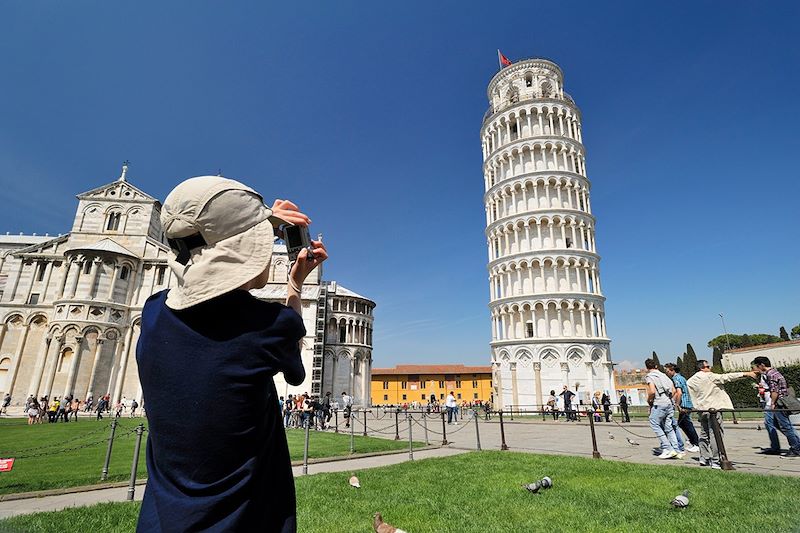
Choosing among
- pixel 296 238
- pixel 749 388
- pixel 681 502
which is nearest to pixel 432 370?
pixel 749 388

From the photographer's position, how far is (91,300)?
3662 cm

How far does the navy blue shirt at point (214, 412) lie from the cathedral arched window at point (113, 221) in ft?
168

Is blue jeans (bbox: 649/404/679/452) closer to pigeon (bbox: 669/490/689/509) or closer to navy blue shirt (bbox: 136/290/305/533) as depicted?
pigeon (bbox: 669/490/689/509)

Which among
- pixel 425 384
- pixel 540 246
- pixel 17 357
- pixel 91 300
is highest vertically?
pixel 540 246

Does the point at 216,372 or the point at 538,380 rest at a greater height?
the point at 538,380

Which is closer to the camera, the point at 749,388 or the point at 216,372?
the point at 216,372

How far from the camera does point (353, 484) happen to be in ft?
22.4

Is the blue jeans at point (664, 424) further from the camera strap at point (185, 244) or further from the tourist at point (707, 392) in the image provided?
the camera strap at point (185, 244)

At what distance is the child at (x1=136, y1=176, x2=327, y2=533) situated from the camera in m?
1.48

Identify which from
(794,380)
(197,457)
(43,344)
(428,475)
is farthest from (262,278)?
(43,344)

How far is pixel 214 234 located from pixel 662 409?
11.5 m

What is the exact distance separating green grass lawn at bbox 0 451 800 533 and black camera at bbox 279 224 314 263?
3.92 m

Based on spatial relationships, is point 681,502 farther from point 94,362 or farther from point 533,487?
point 94,362

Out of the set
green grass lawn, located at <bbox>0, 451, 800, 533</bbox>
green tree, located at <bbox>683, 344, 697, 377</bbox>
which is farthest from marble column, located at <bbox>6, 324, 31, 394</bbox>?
green tree, located at <bbox>683, 344, 697, 377</bbox>
